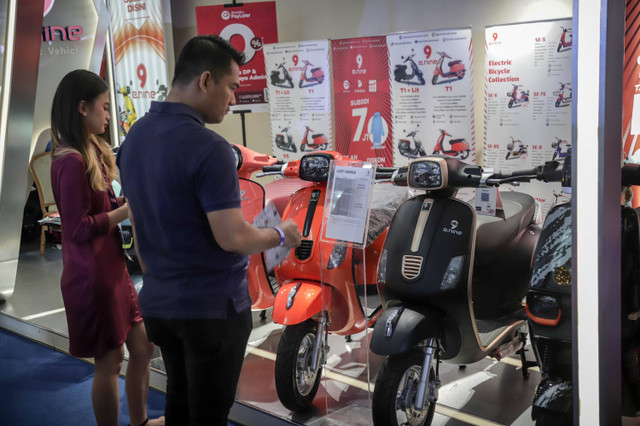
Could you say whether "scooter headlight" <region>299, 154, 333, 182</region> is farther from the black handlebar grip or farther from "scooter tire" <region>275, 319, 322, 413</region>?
"scooter tire" <region>275, 319, 322, 413</region>

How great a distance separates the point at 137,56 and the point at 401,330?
3978mm

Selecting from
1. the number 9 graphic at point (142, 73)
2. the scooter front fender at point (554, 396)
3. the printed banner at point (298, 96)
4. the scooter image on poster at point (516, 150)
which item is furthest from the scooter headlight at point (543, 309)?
the number 9 graphic at point (142, 73)

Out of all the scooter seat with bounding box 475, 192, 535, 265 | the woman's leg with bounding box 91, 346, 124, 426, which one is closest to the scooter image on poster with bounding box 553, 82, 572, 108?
the scooter seat with bounding box 475, 192, 535, 265

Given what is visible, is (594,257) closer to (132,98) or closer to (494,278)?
(494,278)

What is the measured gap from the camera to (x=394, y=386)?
83.0 inches

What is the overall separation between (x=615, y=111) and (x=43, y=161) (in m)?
6.12

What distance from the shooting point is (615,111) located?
1372 mm

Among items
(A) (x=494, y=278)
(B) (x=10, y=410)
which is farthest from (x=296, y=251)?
(B) (x=10, y=410)

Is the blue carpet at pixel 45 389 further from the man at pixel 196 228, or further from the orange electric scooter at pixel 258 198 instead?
the man at pixel 196 228

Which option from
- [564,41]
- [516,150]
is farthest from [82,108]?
[564,41]

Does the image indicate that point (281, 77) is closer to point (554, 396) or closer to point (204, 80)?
point (204, 80)

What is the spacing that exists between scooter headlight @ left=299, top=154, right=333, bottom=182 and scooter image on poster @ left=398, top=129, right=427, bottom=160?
214cm

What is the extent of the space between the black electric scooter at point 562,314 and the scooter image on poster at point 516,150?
7.45 feet

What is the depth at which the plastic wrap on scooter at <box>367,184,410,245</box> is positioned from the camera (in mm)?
2826
